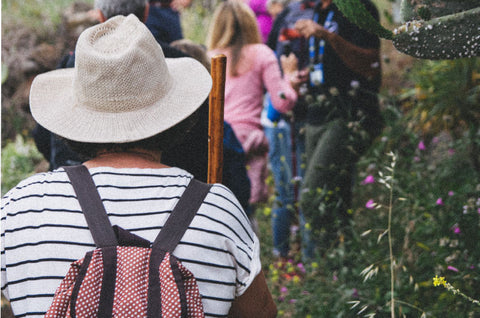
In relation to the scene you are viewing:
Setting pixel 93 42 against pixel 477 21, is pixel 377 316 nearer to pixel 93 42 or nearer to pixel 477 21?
pixel 477 21

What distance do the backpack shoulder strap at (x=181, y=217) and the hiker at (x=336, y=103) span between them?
180cm

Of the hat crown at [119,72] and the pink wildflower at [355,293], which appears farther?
the pink wildflower at [355,293]

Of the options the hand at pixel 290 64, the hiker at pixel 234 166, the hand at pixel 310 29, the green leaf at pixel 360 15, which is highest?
the green leaf at pixel 360 15

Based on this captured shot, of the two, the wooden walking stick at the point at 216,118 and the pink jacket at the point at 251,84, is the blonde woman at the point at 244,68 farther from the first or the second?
the wooden walking stick at the point at 216,118

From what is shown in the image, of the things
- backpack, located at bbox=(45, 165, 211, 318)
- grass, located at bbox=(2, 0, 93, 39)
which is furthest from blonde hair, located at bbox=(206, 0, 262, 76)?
grass, located at bbox=(2, 0, 93, 39)

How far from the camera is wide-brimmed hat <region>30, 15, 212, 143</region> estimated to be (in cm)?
147

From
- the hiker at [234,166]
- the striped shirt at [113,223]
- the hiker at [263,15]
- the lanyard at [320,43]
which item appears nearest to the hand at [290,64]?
the lanyard at [320,43]

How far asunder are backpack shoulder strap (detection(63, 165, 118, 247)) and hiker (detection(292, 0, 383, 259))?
191cm

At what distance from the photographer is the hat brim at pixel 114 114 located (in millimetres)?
1488

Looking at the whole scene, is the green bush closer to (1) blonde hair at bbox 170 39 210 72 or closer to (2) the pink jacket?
(2) the pink jacket

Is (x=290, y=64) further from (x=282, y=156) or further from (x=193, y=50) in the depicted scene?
(x=193, y=50)

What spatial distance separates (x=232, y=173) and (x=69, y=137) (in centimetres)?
118

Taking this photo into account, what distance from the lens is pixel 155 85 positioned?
1.53 m

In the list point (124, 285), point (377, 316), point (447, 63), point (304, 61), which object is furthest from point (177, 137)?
point (447, 63)
